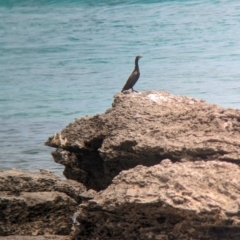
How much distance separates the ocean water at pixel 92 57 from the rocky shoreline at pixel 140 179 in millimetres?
1393

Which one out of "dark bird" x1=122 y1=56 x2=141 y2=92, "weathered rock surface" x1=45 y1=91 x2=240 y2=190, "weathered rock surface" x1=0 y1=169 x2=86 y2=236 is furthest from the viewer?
"dark bird" x1=122 y1=56 x2=141 y2=92

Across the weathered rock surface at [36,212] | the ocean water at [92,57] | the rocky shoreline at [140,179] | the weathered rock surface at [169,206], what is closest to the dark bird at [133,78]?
the ocean water at [92,57]

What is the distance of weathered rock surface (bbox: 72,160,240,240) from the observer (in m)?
2.59

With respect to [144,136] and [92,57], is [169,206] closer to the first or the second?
[144,136]

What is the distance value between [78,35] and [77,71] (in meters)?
0.31

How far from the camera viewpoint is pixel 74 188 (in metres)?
3.99

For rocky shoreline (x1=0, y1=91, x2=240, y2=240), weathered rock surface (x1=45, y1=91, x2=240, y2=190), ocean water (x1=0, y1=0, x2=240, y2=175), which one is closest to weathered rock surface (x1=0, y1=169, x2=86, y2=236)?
rocky shoreline (x1=0, y1=91, x2=240, y2=240)

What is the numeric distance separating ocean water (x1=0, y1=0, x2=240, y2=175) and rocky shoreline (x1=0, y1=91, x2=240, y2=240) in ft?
4.57

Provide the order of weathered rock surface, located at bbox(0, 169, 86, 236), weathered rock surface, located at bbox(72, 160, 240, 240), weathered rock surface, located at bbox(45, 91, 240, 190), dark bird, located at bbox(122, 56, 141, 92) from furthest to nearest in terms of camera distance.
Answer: dark bird, located at bbox(122, 56, 141, 92) → weathered rock surface, located at bbox(0, 169, 86, 236) → weathered rock surface, located at bbox(45, 91, 240, 190) → weathered rock surface, located at bbox(72, 160, 240, 240)

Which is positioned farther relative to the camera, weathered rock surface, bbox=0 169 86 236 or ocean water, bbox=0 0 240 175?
ocean water, bbox=0 0 240 175

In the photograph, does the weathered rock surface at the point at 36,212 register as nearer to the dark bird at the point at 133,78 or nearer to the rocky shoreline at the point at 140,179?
the rocky shoreline at the point at 140,179

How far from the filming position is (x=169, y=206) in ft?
8.62

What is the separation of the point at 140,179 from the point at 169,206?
0.87 ft

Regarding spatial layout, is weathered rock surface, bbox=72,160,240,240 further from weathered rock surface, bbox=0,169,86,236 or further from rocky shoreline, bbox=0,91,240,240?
weathered rock surface, bbox=0,169,86,236
